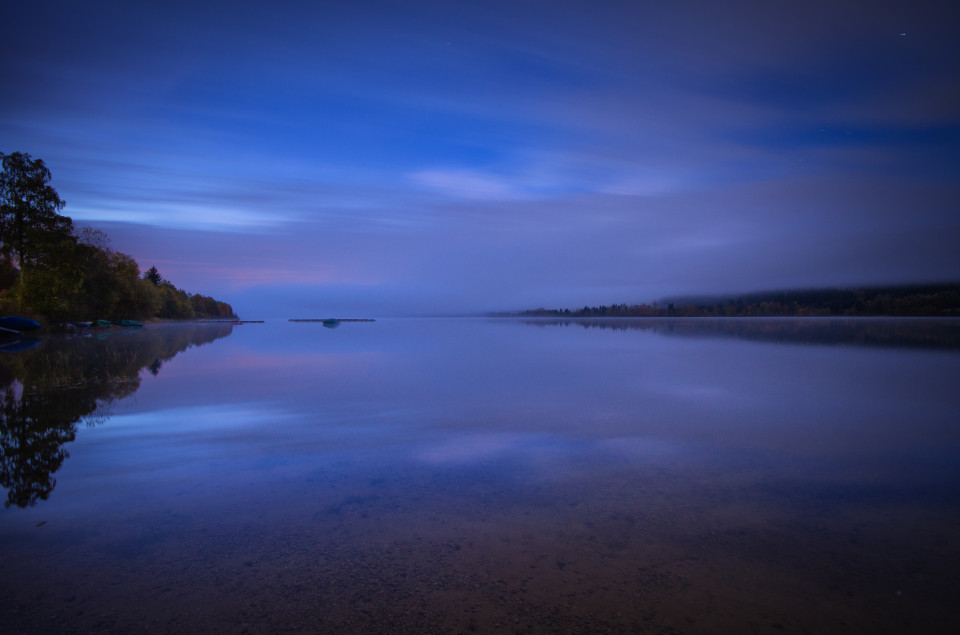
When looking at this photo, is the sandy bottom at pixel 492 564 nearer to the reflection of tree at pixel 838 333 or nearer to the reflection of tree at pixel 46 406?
the reflection of tree at pixel 46 406

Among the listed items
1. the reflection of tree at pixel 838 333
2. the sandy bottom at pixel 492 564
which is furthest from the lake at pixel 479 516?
the reflection of tree at pixel 838 333

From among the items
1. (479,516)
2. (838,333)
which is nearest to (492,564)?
(479,516)

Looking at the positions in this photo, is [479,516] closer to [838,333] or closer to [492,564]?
[492,564]

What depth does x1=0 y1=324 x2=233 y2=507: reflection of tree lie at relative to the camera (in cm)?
681

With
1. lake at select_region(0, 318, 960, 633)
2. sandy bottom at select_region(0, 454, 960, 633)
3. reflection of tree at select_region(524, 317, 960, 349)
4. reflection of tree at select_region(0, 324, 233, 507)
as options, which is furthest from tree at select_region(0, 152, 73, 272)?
reflection of tree at select_region(524, 317, 960, 349)

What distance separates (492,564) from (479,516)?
1.11 metres

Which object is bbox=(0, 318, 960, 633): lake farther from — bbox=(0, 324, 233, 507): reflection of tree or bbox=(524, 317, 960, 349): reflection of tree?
bbox=(524, 317, 960, 349): reflection of tree

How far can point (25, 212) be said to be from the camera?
3831cm

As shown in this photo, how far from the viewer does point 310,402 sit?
13008mm

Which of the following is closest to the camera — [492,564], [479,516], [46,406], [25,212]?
[492,564]

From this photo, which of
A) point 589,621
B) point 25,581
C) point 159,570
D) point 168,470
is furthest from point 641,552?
point 168,470

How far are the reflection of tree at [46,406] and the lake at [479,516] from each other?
0.10 m

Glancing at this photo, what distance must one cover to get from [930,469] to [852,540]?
397 centimetres

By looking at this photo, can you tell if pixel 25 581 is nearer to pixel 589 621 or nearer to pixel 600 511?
pixel 589 621
